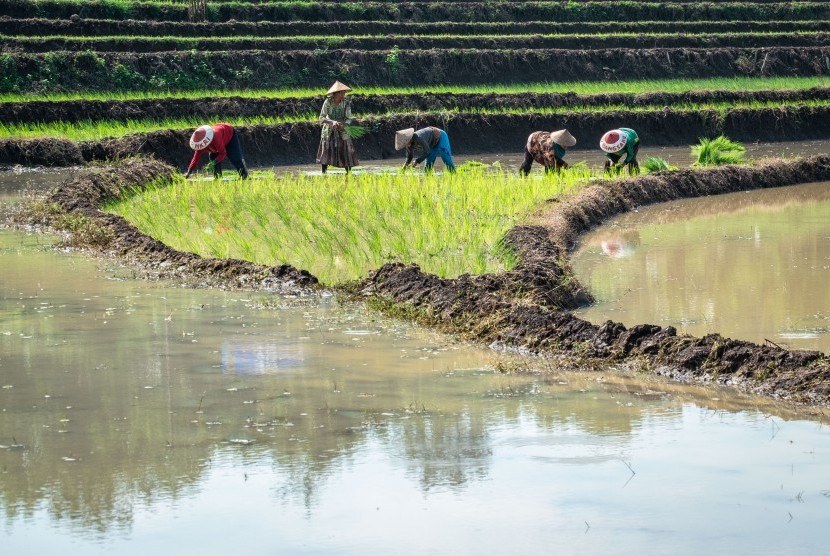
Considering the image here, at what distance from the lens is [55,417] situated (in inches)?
188

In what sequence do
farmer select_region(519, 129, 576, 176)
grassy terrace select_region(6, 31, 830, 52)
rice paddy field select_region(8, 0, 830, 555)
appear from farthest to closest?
grassy terrace select_region(6, 31, 830, 52) < farmer select_region(519, 129, 576, 176) < rice paddy field select_region(8, 0, 830, 555)

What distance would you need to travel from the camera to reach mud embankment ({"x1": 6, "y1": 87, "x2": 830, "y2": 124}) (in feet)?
56.5

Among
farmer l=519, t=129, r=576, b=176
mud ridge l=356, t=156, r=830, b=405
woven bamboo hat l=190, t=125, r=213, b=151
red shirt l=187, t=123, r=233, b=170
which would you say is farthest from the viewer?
farmer l=519, t=129, r=576, b=176

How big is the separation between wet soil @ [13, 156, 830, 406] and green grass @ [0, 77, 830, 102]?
8268 millimetres

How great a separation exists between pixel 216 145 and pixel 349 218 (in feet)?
9.44

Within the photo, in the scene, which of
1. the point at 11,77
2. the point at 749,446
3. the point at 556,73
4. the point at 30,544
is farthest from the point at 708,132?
the point at 30,544

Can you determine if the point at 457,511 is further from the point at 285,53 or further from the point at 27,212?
the point at 285,53

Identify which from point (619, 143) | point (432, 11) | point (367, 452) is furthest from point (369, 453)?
point (432, 11)

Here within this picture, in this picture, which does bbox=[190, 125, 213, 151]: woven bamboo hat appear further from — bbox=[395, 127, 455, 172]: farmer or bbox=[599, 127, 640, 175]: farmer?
bbox=[599, 127, 640, 175]: farmer

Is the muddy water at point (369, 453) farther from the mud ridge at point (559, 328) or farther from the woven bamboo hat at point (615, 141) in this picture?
the woven bamboo hat at point (615, 141)

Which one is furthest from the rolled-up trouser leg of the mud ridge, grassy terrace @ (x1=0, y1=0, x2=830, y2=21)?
grassy terrace @ (x1=0, y1=0, x2=830, y2=21)

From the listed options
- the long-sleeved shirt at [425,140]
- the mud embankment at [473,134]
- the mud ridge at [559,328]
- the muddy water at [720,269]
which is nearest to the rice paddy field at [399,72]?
the mud embankment at [473,134]

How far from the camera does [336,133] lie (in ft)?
40.2

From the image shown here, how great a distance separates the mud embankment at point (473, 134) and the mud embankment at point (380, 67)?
4551 mm
